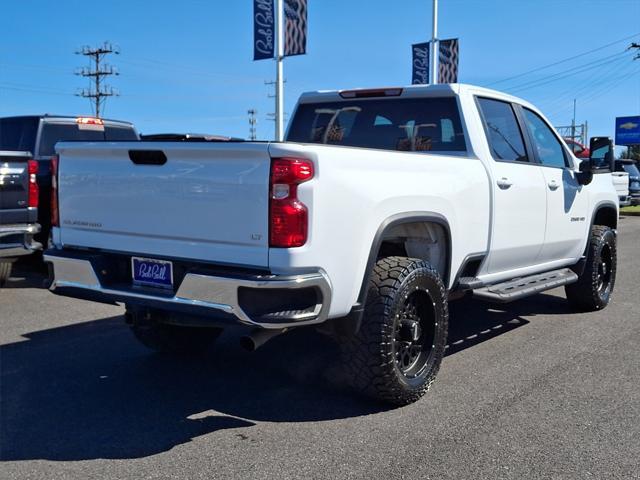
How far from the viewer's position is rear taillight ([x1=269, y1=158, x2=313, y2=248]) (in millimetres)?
3547

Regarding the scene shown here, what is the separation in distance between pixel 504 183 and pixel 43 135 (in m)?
6.51

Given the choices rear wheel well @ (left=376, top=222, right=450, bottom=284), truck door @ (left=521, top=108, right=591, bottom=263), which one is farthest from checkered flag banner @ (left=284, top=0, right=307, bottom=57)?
rear wheel well @ (left=376, top=222, right=450, bottom=284)

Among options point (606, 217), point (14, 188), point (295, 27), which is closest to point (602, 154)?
point (606, 217)

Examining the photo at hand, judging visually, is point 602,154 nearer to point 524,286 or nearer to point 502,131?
point 502,131

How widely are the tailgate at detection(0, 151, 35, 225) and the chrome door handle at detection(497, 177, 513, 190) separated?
5090 mm

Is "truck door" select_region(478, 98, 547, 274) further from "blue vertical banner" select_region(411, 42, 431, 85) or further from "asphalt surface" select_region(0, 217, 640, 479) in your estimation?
"blue vertical banner" select_region(411, 42, 431, 85)

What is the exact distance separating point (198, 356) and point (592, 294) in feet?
13.4

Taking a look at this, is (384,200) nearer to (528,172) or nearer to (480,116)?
(480,116)

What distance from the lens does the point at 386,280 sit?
13.6 ft

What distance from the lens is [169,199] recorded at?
3.92 meters

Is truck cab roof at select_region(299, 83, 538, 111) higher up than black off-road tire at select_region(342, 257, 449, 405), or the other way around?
truck cab roof at select_region(299, 83, 538, 111)

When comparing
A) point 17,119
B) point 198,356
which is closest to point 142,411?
point 198,356

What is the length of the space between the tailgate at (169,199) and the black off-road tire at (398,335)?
0.86m

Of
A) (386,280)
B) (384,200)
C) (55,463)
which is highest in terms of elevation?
(384,200)
